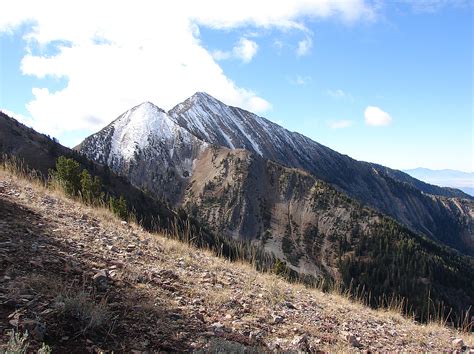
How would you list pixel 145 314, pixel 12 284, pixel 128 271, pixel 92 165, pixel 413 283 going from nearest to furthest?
pixel 12 284 < pixel 145 314 < pixel 128 271 < pixel 92 165 < pixel 413 283

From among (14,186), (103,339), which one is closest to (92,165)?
(14,186)

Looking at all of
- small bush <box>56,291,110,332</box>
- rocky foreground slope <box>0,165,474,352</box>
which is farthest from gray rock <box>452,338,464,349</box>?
small bush <box>56,291,110,332</box>

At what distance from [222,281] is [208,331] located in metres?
3.31

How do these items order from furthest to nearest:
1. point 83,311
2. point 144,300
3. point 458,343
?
point 458,343
point 144,300
point 83,311

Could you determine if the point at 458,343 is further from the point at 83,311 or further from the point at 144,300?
the point at 83,311

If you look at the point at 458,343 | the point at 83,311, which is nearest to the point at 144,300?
the point at 83,311

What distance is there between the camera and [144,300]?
264 inches

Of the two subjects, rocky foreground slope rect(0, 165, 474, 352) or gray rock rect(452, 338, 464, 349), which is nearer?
rocky foreground slope rect(0, 165, 474, 352)

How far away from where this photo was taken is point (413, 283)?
6831 inches

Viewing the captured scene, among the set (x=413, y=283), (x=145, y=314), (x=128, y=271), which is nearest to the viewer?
(x=145, y=314)

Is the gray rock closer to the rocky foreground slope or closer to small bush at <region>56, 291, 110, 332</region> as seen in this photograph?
the rocky foreground slope

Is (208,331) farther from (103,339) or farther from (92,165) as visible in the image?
(92,165)

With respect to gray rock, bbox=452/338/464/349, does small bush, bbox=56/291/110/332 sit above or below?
below

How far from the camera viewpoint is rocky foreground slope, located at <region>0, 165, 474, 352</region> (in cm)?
528
